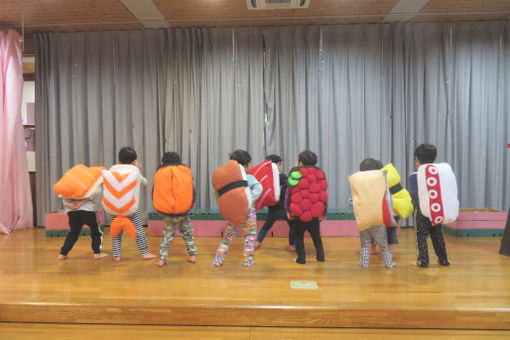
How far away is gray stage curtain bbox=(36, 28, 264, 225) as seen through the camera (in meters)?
5.06

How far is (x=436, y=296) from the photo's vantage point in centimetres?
253

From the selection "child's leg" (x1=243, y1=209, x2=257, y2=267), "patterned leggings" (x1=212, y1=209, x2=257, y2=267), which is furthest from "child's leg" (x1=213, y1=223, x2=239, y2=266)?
"child's leg" (x1=243, y1=209, x2=257, y2=267)

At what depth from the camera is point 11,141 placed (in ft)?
16.1

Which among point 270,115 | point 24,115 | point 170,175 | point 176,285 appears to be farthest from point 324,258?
point 24,115

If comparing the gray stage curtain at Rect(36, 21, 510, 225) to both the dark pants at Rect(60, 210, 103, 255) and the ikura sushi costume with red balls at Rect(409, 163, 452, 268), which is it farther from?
the ikura sushi costume with red balls at Rect(409, 163, 452, 268)

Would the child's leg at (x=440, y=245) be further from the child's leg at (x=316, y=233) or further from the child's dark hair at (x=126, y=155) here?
the child's dark hair at (x=126, y=155)

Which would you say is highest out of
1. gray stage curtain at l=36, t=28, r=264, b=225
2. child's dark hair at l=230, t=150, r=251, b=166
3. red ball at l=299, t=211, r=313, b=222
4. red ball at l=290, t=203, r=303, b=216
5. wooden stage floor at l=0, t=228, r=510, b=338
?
gray stage curtain at l=36, t=28, r=264, b=225

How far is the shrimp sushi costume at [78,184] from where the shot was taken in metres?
3.28

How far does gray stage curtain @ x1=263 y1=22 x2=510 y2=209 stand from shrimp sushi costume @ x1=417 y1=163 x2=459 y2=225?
1.96m

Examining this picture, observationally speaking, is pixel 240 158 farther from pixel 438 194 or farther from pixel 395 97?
pixel 395 97

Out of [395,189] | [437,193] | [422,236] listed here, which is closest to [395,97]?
[395,189]

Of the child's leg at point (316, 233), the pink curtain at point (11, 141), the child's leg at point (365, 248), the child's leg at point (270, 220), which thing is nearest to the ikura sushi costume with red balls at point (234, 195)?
the child's leg at point (316, 233)

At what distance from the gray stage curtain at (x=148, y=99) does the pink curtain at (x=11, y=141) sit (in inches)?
9.6

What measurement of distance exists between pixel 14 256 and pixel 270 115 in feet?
11.7
